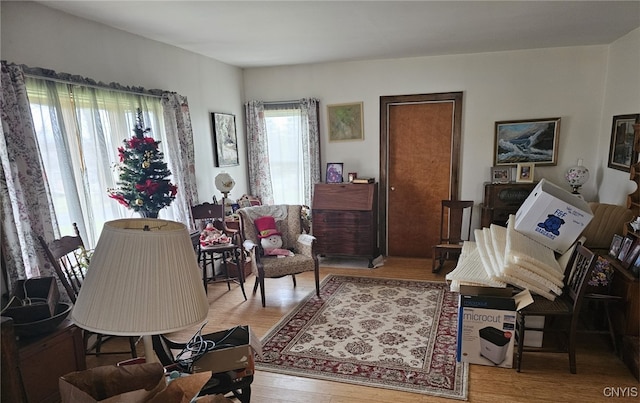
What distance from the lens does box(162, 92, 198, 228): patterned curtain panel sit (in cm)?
363

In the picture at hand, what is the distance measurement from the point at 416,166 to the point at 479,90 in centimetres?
114

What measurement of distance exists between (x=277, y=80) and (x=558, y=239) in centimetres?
374

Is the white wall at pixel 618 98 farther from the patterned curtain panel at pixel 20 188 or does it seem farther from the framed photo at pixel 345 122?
the patterned curtain panel at pixel 20 188

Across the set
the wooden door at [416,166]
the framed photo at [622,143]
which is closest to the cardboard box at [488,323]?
the framed photo at [622,143]

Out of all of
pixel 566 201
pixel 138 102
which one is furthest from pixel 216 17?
pixel 566 201

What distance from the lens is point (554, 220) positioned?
2.82 metres

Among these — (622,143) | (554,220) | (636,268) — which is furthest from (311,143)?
(636,268)

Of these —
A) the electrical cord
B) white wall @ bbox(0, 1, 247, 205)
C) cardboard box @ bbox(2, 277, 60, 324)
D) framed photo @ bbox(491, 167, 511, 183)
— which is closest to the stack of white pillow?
framed photo @ bbox(491, 167, 511, 183)

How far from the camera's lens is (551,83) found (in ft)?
13.7

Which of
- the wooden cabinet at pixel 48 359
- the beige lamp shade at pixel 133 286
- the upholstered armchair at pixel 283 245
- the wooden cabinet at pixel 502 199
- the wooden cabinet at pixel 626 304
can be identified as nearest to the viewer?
the beige lamp shade at pixel 133 286

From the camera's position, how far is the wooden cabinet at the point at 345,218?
14.8 feet

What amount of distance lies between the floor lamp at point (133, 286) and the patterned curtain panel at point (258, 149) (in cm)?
410

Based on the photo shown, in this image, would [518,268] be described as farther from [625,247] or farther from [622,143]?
[622,143]

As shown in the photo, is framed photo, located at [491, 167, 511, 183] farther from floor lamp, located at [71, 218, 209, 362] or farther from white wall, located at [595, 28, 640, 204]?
floor lamp, located at [71, 218, 209, 362]
